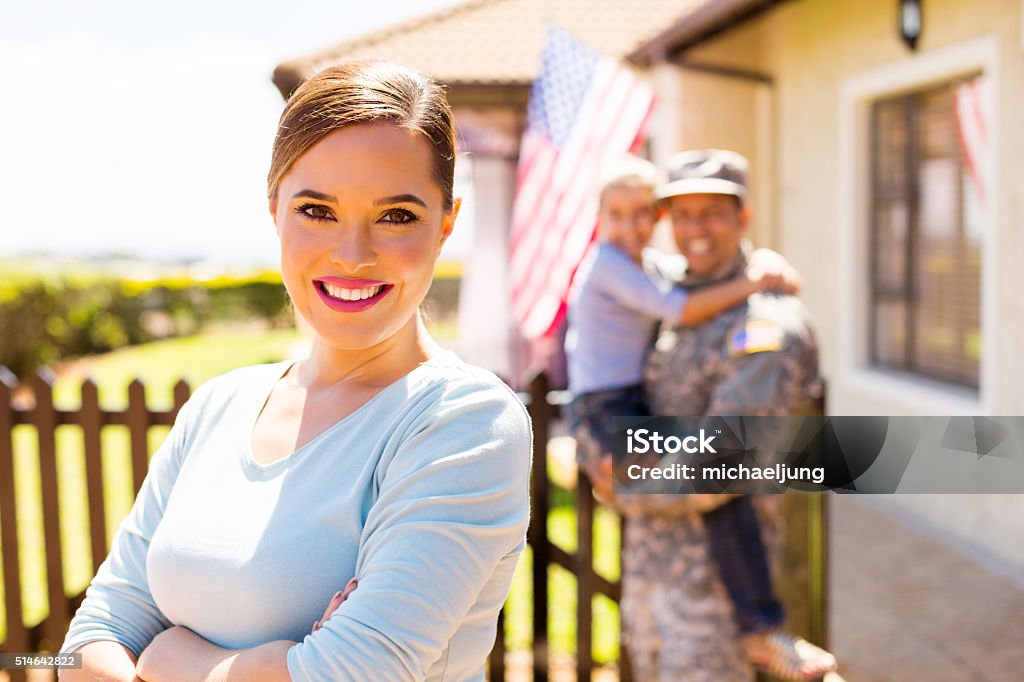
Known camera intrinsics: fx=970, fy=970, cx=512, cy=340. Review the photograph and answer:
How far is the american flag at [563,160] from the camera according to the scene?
5766 millimetres

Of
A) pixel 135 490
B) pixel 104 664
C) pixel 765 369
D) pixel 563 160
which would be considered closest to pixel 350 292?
pixel 104 664

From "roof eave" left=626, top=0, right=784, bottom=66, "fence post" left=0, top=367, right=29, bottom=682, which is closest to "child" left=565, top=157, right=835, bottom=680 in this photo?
"fence post" left=0, top=367, right=29, bottom=682

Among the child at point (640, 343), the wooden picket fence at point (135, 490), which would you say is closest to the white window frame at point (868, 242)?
the wooden picket fence at point (135, 490)

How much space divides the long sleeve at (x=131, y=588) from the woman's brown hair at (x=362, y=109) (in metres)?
0.52

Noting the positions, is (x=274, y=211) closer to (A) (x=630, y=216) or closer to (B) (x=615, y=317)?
(B) (x=615, y=317)

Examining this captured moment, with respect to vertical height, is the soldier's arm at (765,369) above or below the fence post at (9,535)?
above

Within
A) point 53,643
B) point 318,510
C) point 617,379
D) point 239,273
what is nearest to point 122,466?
point 53,643

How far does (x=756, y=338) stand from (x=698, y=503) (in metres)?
0.52

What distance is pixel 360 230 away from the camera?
1.35m

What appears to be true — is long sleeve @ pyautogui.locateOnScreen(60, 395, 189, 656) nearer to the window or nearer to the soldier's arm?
the soldier's arm

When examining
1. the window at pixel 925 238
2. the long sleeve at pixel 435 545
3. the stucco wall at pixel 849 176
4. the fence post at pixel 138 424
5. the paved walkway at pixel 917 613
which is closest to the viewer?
the long sleeve at pixel 435 545

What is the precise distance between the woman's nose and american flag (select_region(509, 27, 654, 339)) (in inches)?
171

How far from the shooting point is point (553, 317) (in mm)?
5801

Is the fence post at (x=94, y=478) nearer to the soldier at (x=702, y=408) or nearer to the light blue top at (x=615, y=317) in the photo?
the light blue top at (x=615, y=317)
